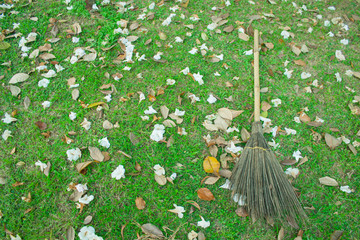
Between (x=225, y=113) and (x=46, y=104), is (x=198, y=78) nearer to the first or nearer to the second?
(x=225, y=113)

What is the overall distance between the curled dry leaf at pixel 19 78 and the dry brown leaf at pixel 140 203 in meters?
1.95

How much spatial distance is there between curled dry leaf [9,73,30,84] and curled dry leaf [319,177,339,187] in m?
3.37

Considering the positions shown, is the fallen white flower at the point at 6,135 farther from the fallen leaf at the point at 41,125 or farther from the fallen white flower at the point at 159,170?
the fallen white flower at the point at 159,170

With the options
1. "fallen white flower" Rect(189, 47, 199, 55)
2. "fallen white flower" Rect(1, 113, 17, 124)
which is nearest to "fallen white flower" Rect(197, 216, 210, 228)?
"fallen white flower" Rect(189, 47, 199, 55)

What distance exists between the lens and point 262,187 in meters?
2.11

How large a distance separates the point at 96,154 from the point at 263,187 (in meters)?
1.58

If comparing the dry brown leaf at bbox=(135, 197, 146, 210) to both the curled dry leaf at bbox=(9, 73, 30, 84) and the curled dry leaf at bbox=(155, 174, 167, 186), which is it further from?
the curled dry leaf at bbox=(9, 73, 30, 84)

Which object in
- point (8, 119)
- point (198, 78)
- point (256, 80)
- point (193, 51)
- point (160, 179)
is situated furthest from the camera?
point (193, 51)

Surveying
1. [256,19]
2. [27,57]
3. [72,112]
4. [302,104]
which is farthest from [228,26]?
[27,57]

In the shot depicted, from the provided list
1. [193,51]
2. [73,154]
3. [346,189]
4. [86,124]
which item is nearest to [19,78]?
[86,124]

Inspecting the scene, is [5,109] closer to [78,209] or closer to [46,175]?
[46,175]

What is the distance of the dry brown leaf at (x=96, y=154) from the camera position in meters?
2.40

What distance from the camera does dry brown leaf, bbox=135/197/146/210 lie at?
2.21 m

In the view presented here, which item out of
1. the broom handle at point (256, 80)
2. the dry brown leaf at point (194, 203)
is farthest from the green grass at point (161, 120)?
the broom handle at point (256, 80)
